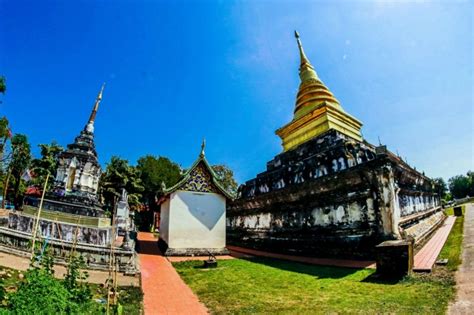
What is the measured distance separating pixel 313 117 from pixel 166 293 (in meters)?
17.1

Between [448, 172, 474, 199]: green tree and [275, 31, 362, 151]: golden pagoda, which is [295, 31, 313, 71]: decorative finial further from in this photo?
[448, 172, 474, 199]: green tree

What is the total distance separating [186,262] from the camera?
1150 centimetres

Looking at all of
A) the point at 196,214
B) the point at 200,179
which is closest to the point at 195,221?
the point at 196,214

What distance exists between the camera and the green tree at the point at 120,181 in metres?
31.2

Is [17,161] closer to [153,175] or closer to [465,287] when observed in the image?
[153,175]

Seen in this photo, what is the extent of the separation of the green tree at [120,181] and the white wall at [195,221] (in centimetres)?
1951

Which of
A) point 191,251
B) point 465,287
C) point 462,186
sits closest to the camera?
point 465,287

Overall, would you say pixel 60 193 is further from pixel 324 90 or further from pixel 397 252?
pixel 324 90

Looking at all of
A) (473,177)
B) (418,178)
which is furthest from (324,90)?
(473,177)

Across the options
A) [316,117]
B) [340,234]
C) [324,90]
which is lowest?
[340,234]

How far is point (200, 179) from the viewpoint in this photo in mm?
14781

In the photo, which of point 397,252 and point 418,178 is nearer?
point 397,252

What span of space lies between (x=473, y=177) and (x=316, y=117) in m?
66.6

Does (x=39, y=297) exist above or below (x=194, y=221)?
below
